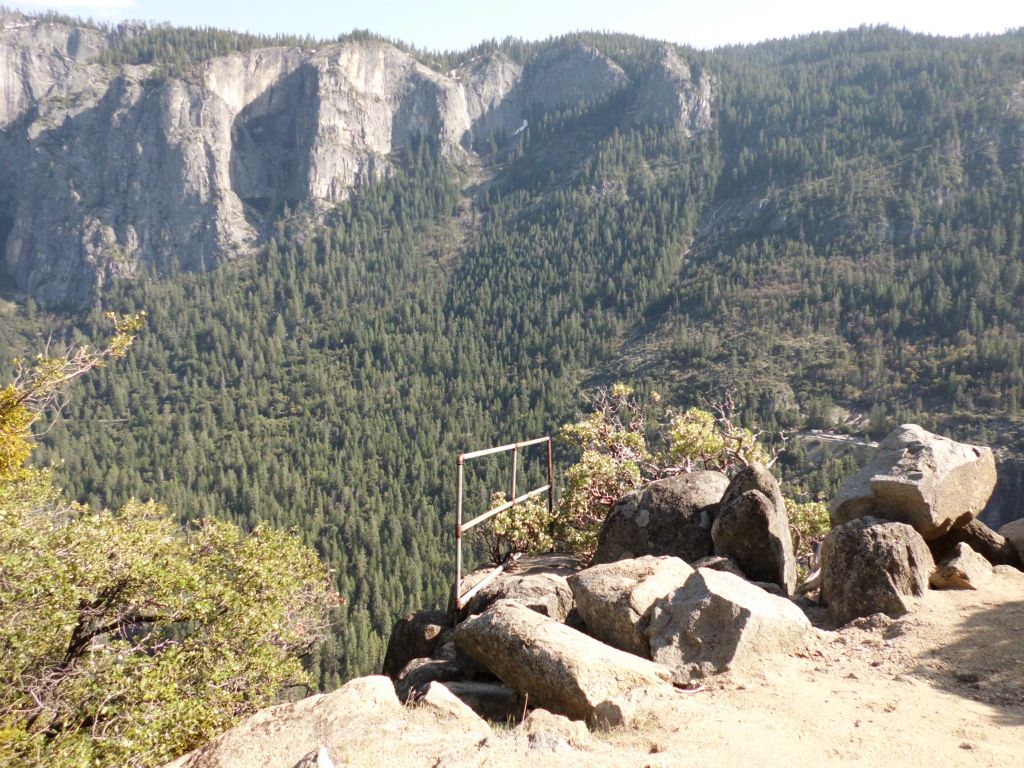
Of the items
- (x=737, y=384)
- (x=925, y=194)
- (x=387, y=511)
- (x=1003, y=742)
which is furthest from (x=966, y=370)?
(x=1003, y=742)

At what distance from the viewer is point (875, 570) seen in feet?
39.6

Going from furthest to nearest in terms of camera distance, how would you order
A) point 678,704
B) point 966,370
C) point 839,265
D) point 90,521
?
1. point 839,265
2. point 966,370
3. point 90,521
4. point 678,704

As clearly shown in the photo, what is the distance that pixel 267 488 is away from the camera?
151250 mm

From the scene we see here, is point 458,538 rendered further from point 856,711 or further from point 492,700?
point 856,711

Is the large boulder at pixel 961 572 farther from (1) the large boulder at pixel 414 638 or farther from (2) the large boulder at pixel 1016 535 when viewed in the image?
(1) the large boulder at pixel 414 638

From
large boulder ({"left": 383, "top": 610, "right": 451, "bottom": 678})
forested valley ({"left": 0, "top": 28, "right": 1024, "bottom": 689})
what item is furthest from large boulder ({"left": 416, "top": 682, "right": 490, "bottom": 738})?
forested valley ({"left": 0, "top": 28, "right": 1024, "bottom": 689})

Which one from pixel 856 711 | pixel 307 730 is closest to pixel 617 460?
pixel 856 711

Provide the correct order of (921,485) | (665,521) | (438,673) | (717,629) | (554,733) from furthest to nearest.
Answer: (665,521), (921,485), (438,673), (717,629), (554,733)

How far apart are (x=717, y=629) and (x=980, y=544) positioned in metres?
8.24

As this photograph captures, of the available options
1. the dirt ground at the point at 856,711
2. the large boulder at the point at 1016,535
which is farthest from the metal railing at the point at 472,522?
the large boulder at the point at 1016,535

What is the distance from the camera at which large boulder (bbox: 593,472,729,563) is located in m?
15.6

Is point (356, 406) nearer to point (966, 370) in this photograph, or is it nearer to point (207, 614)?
point (966, 370)

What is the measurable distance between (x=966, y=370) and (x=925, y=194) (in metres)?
67.2

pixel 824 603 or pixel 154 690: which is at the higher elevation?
pixel 824 603
